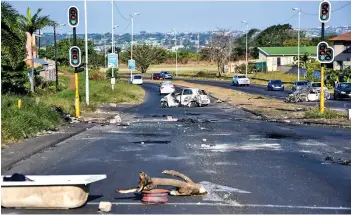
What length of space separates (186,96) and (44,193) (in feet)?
117

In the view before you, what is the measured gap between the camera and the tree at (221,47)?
399 ft

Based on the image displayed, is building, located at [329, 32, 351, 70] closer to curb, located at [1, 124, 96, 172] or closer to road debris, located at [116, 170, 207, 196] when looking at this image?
curb, located at [1, 124, 96, 172]

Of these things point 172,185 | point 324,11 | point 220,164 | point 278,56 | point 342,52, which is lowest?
point 220,164

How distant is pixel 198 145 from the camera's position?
71.9ft

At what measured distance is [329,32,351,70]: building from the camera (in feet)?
290

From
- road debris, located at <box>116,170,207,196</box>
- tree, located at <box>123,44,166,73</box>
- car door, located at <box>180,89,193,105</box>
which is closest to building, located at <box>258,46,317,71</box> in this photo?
tree, located at <box>123,44,166,73</box>

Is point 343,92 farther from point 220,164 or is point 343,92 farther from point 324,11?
point 220,164

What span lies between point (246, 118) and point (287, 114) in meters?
2.80

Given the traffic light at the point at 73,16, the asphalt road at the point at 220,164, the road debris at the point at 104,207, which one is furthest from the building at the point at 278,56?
the road debris at the point at 104,207

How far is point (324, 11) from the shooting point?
97.8 ft

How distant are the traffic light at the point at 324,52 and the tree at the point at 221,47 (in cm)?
8828

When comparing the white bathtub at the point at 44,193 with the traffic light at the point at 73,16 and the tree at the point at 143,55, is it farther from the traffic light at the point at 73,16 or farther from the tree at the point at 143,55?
the tree at the point at 143,55

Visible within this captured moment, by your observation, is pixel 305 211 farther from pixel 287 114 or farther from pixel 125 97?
pixel 125 97

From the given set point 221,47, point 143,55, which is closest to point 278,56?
point 221,47
